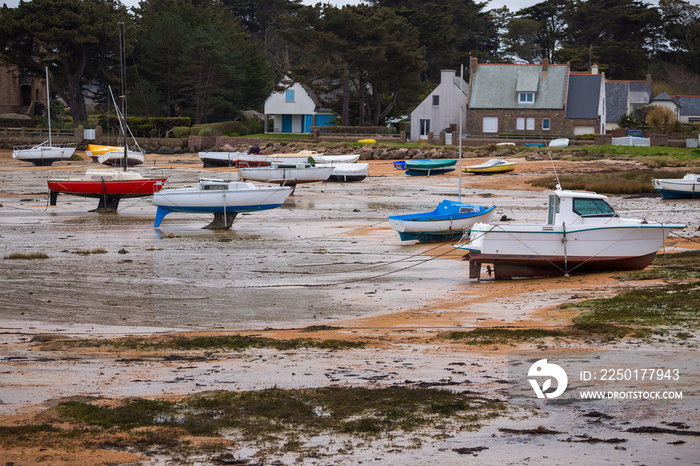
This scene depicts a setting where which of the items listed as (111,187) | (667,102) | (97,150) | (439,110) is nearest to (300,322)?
(111,187)

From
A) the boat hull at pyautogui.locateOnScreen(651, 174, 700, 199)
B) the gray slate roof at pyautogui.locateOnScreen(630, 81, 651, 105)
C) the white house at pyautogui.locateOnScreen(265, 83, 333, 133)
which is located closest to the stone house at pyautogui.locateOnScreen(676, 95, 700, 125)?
the gray slate roof at pyautogui.locateOnScreen(630, 81, 651, 105)

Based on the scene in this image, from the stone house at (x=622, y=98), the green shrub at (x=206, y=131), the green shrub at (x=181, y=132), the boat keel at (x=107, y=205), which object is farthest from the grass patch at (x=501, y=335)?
the stone house at (x=622, y=98)

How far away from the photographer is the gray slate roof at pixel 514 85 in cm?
6950

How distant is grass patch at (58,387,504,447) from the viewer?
7.88 meters

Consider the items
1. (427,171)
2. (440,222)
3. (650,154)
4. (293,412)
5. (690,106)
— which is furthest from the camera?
(690,106)

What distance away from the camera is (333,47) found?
68.2 metres

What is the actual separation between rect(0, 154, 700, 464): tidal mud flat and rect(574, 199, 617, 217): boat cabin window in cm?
156

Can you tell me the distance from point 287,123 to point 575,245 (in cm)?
6704

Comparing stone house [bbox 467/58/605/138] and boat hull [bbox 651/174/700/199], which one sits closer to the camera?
boat hull [bbox 651/174/700/199]

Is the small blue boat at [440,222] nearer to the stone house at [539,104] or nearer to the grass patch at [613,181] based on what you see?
the grass patch at [613,181]

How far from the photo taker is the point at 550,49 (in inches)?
4104

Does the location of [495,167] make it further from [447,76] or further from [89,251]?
[89,251]

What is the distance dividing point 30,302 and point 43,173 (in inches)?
1689

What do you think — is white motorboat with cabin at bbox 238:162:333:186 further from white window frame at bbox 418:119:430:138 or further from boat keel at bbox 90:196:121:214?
white window frame at bbox 418:119:430:138
